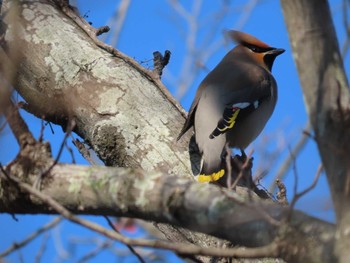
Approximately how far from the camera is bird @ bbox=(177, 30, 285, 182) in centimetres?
414

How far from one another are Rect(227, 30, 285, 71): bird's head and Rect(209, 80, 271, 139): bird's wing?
69 centimetres

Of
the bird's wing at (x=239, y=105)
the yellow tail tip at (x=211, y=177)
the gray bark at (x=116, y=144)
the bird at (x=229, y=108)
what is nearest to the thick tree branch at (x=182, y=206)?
the gray bark at (x=116, y=144)

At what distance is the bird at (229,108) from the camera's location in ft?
13.6

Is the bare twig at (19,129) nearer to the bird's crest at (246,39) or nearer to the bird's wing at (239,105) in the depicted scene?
the bird's wing at (239,105)

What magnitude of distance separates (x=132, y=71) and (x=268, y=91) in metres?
1.44

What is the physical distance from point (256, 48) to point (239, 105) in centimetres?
128

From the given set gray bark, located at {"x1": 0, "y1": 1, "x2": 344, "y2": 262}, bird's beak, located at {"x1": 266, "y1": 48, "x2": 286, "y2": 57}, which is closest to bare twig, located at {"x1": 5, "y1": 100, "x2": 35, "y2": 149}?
gray bark, located at {"x1": 0, "y1": 1, "x2": 344, "y2": 262}

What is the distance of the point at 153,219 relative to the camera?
7.25ft

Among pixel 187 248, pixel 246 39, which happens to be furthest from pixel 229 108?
pixel 187 248

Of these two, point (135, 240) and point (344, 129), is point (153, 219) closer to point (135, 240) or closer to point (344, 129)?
point (135, 240)

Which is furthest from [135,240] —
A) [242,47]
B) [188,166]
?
[242,47]

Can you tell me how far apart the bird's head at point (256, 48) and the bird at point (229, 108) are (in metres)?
0.10

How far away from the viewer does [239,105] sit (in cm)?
471

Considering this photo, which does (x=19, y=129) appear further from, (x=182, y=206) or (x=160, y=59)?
(x=160, y=59)
